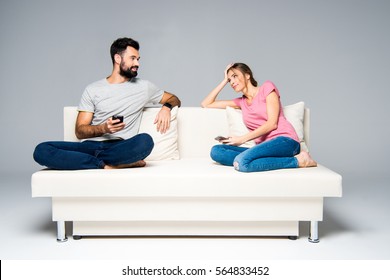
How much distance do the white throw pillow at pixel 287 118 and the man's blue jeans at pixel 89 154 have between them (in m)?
0.79

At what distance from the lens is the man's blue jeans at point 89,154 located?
10.6 ft

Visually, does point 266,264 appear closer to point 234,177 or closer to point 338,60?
point 234,177

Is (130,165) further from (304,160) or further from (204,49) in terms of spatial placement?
(204,49)

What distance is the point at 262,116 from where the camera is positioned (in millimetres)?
3658

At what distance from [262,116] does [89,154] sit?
130cm

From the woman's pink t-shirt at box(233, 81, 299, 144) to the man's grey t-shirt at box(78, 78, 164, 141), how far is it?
2.64 feet

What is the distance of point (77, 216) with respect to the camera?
10.2 feet

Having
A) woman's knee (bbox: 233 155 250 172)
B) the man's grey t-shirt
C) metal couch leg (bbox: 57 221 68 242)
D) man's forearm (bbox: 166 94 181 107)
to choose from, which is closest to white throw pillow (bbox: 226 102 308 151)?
man's forearm (bbox: 166 94 181 107)

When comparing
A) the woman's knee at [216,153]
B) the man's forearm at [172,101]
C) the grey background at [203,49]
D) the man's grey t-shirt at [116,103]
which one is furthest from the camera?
the grey background at [203,49]

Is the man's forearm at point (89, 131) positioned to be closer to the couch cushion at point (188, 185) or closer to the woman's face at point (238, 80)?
the couch cushion at point (188, 185)

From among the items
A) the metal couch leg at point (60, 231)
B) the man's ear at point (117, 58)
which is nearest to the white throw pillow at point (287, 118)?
the man's ear at point (117, 58)

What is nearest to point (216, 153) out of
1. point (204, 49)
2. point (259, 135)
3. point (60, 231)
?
point (259, 135)

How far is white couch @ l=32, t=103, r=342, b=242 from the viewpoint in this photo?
10.1 feet

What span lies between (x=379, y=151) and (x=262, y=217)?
332cm
